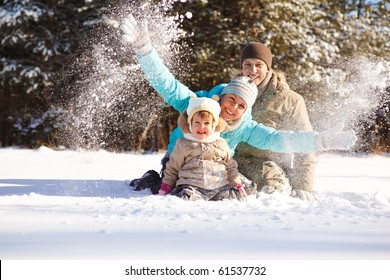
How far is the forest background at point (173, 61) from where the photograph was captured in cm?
945

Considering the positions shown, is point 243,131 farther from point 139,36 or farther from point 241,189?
point 139,36

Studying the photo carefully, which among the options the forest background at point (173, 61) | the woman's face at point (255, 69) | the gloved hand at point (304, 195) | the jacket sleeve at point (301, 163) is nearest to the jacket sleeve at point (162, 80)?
the woman's face at point (255, 69)

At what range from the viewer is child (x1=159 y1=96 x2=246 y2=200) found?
3.21 m

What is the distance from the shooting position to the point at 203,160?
3.24m

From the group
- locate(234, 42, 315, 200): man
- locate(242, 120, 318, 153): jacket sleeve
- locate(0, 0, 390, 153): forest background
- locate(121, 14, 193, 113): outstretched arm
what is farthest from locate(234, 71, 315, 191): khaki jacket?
locate(0, 0, 390, 153): forest background

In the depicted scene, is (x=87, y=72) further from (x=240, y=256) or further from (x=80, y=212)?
(x=240, y=256)

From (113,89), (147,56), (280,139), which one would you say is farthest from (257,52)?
(113,89)

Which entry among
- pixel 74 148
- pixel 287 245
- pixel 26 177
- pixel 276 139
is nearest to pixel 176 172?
pixel 276 139

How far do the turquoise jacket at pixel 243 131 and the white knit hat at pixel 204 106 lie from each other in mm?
295

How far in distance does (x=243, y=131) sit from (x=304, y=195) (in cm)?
63

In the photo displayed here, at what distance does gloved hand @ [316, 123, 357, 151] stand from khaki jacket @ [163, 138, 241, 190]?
60 centimetres

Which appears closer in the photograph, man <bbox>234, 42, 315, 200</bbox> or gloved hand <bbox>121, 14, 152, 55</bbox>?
gloved hand <bbox>121, 14, 152, 55</bbox>

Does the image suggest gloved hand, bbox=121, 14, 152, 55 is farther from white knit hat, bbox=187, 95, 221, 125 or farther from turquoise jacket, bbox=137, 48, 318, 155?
white knit hat, bbox=187, 95, 221, 125

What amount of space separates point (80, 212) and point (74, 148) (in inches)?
279
